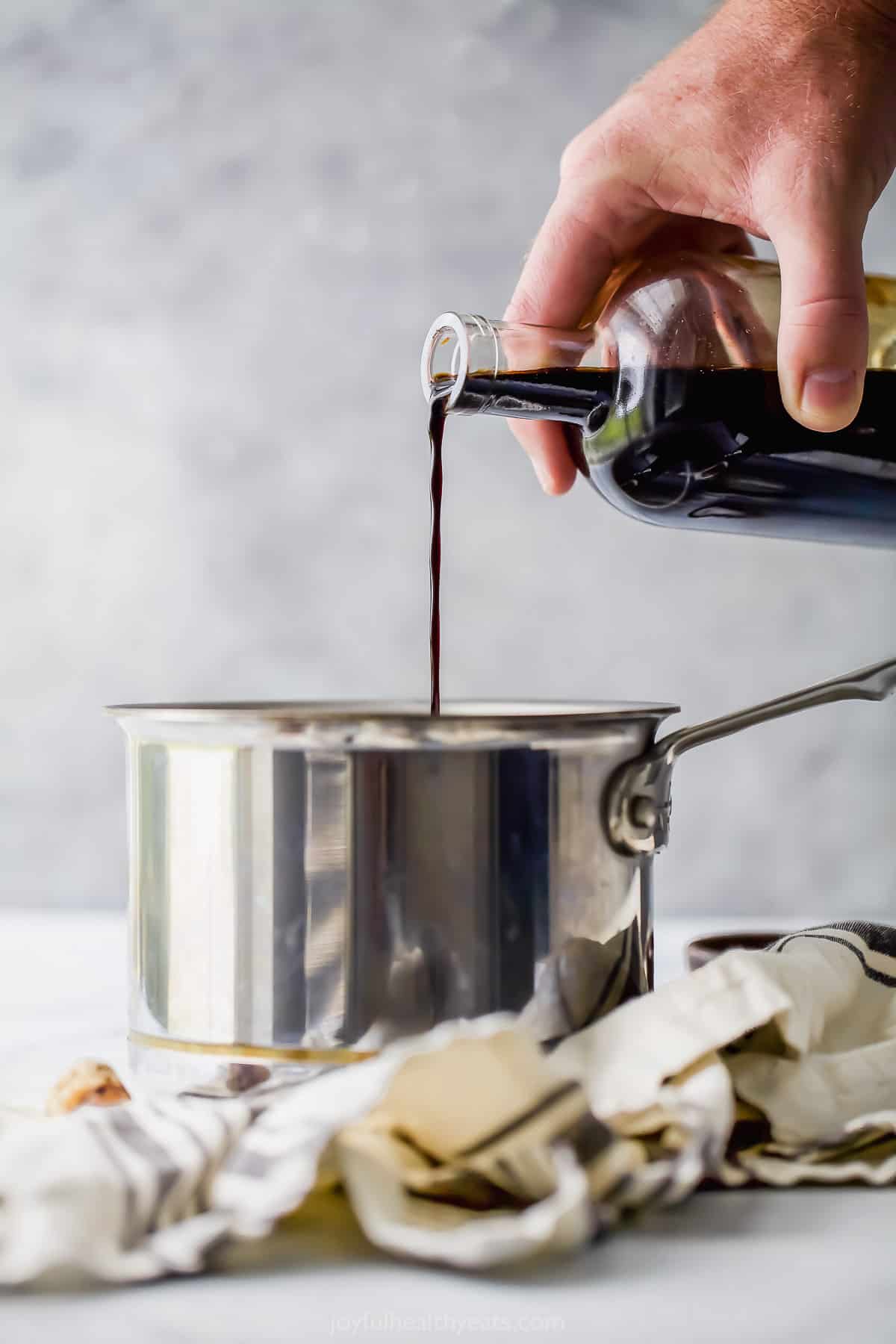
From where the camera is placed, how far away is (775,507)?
0.71m

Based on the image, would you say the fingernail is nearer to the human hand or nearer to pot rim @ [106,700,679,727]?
the human hand

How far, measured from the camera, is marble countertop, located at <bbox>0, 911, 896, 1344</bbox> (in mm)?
371

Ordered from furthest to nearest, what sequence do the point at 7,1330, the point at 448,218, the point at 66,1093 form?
the point at 448,218 → the point at 66,1093 → the point at 7,1330

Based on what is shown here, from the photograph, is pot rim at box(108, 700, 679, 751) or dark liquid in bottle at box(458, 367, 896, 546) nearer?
pot rim at box(108, 700, 679, 751)

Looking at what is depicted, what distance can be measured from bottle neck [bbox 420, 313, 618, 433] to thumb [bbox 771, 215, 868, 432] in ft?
0.37

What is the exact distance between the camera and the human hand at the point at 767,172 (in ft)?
1.98

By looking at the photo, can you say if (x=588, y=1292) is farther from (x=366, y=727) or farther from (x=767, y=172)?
(x=767, y=172)

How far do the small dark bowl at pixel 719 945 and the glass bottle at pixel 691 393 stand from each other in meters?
0.25

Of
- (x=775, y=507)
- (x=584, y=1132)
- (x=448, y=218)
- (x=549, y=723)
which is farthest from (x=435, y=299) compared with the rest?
(x=584, y=1132)

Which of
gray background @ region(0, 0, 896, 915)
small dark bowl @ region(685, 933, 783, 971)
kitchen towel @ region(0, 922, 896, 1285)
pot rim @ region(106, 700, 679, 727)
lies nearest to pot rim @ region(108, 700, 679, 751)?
pot rim @ region(106, 700, 679, 727)

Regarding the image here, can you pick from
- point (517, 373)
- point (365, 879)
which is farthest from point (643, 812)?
point (517, 373)

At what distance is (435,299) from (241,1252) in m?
1.02

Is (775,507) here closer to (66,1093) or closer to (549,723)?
(549,723)

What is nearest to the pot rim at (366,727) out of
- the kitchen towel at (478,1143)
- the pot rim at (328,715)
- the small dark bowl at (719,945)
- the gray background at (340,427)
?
the pot rim at (328,715)
